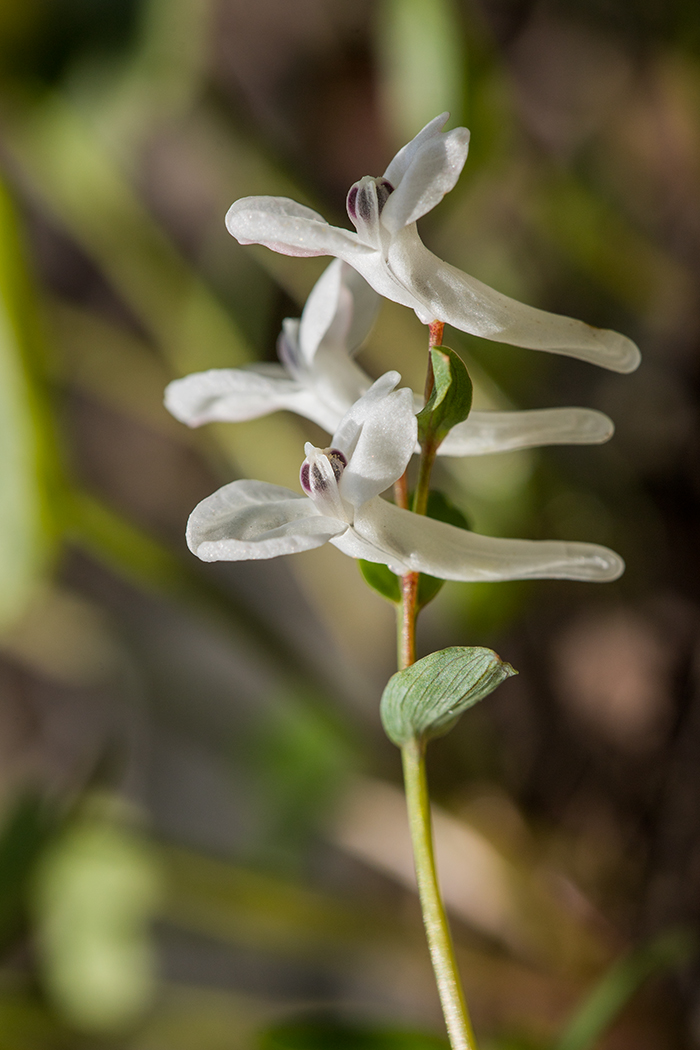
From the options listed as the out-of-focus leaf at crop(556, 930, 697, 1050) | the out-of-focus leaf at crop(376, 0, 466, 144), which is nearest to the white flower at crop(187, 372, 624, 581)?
the out-of-focus leaf at crop(556, 930, 697, 1050)

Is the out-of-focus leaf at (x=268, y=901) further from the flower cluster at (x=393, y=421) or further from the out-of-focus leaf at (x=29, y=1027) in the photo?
the flower cluster at (x=393, y=421)

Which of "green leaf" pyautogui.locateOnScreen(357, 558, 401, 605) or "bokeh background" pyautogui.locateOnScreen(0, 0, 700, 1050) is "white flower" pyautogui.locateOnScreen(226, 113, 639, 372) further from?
"bokeh background" pyautogui.locateOnScreen(0, 0, 700, 1050)

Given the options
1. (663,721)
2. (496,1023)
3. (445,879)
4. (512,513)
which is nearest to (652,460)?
(512,513)

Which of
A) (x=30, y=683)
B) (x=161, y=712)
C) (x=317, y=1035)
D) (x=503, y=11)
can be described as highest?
(x=503, y=11)

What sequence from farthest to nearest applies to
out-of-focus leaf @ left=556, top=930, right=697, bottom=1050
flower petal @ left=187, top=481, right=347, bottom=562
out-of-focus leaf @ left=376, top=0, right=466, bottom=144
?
out-of-focus leaf @ left=376, top=0, right=466, bottom=144
out-of-focus leaf @ left=556, top=930, right=697, bottom=1050
flower petal @ left=187, top=481, right=347, bottom=562

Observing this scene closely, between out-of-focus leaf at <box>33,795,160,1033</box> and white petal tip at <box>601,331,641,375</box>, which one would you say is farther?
out-of-focus leaf at <box>33,795,160,1033</box>

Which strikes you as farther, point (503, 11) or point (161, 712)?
point (161, 712)

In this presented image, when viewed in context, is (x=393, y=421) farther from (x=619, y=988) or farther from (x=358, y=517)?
(x=619, y=988)

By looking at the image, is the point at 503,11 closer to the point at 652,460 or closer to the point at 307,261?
the point at 307,261

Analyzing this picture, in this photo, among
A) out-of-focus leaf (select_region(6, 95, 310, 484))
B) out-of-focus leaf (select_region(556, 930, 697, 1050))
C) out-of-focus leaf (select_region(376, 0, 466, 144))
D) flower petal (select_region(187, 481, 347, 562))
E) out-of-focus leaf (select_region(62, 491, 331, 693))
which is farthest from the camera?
out-of-focus leaf (select_region(6, 95, 310, 484))
